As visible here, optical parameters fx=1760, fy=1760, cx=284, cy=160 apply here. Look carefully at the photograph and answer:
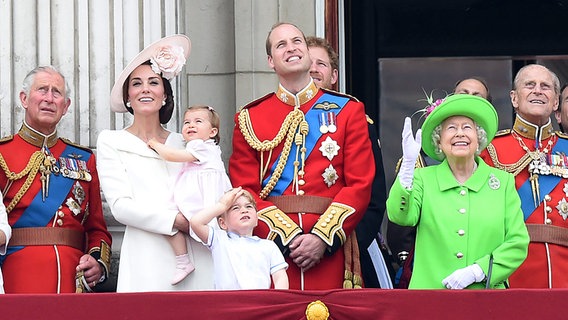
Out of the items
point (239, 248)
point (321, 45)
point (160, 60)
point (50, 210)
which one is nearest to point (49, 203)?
point (50, 210)

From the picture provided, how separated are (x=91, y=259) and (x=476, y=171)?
5.76 feet

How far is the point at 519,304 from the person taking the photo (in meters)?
6.93

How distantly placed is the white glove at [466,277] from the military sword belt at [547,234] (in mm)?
602

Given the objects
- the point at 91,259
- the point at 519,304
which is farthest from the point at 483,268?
the point at 91,259

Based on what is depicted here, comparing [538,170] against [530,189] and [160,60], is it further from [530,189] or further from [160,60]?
[160,60]

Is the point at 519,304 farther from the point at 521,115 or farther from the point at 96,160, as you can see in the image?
the point at 96,160

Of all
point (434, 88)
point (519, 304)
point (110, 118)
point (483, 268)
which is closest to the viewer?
point (519, 304)

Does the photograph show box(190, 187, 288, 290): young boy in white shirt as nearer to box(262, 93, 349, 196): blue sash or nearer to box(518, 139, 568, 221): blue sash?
box(262, 93, 349, 196): blue sash

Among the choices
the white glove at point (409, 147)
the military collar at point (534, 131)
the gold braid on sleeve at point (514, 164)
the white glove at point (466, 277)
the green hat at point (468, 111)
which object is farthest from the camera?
the military collar at point (534, 131)

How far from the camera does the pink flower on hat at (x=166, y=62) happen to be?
309 inches

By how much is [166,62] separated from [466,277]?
1.66 m

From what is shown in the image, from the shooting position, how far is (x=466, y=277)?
735 centimetres

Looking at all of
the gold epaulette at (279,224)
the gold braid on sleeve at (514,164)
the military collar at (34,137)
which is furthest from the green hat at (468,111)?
the military collar at (34,137)

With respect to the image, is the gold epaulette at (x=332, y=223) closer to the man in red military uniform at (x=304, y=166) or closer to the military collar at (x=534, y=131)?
the man in red military uniform at (x=304, y=166)
